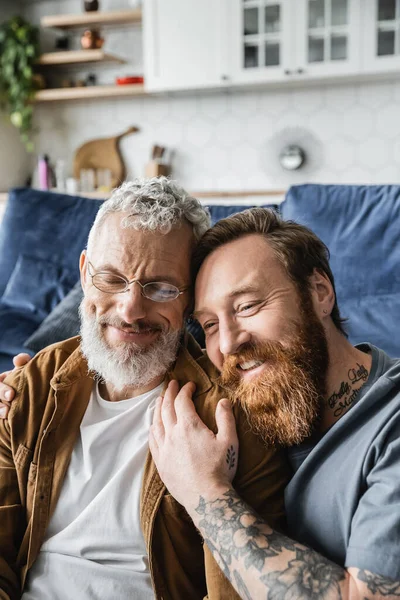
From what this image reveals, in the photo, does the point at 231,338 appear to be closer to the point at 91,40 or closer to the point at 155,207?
the point at 155,207

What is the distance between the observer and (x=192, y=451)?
121 cm

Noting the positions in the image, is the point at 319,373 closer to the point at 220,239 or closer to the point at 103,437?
the point at 220,239

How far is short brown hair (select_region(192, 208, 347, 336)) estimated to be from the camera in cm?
136

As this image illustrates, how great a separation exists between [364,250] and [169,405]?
41.8 inches

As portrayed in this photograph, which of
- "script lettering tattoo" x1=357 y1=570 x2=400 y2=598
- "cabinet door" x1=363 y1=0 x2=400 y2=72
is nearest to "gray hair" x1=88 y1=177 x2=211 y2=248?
"script lettering tattoo" x1=357 y1=570 x2=400 y2=598

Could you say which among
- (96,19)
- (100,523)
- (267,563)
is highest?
(96,19)

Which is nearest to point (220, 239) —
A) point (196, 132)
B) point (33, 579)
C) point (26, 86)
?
point (33, 579)

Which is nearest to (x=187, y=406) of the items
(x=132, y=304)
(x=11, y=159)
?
(x=132, y=304)

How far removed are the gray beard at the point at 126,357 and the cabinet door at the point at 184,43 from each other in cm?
316

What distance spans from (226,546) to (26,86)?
4477mm

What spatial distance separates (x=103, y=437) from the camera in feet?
4.66

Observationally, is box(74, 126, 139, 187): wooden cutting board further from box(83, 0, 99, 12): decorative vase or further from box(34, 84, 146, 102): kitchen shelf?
box(83, 0, 99, 12): decorative vase

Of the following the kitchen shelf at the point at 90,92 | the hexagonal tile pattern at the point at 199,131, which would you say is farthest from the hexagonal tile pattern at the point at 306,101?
the kitchen shelf at the point at 90,92

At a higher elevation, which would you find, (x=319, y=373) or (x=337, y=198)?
(x=337, y=198)
